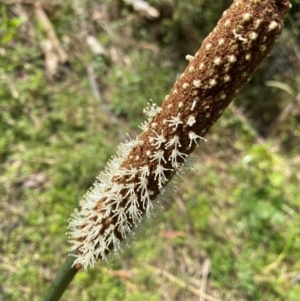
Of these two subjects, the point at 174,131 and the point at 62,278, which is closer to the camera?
the point at 174,131

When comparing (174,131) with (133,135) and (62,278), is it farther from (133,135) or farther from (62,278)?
(133,135)

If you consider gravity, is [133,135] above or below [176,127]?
below

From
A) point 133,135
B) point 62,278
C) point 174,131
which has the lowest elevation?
point 133,135

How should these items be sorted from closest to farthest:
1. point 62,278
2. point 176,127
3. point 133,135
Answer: point 176,127
point 62,278
point 133,135

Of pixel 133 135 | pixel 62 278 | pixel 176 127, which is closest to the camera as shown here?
pixel 176 127

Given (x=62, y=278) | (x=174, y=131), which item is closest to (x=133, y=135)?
(x=62, y=278)

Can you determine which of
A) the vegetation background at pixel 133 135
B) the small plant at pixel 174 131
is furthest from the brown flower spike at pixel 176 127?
the vegetation background at pixel 133 135

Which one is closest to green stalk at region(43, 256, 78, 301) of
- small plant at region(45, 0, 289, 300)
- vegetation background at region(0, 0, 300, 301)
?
small plant at region(45, 0, 289, 300)
